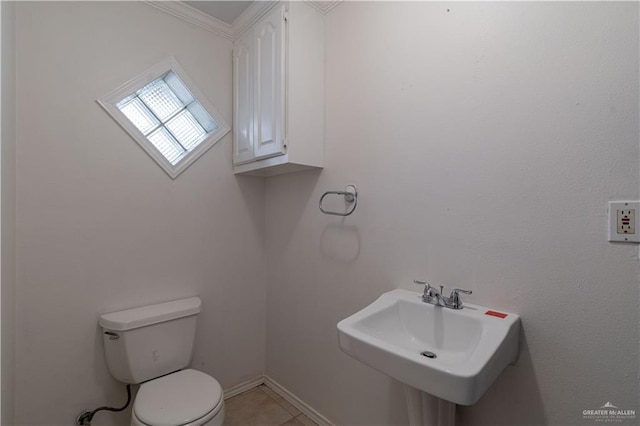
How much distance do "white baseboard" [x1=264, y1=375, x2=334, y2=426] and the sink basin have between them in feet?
3.07

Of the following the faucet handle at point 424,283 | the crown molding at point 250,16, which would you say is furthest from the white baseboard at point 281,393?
the crown molding at point 250,16

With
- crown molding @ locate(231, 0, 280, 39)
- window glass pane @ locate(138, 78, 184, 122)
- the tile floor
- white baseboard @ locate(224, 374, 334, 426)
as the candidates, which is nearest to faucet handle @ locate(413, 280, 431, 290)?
white baseboard @ locate(224, 374, 334, 426)

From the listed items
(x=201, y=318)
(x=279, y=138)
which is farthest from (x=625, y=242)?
(x=201, y=318)

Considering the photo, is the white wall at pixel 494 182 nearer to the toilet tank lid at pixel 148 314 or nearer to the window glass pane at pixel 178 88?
the toilet tank lid at pixel 148 314

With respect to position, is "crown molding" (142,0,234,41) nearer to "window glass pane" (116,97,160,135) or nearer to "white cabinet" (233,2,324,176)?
"white cabinet" (233,2,324,176)

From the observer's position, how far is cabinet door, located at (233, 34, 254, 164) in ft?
5.99

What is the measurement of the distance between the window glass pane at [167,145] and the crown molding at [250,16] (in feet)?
2.73

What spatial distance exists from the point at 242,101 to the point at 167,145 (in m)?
0.55

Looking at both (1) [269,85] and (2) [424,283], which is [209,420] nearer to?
(2) [424,283]

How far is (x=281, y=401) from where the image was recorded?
6.43 feet

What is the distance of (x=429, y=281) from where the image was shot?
4.23ft

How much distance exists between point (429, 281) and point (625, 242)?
64cm

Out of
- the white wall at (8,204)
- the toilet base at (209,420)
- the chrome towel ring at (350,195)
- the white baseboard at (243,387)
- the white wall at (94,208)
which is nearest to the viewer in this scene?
the white wall at (8,204)

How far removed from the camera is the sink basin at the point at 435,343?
2.59 ft
